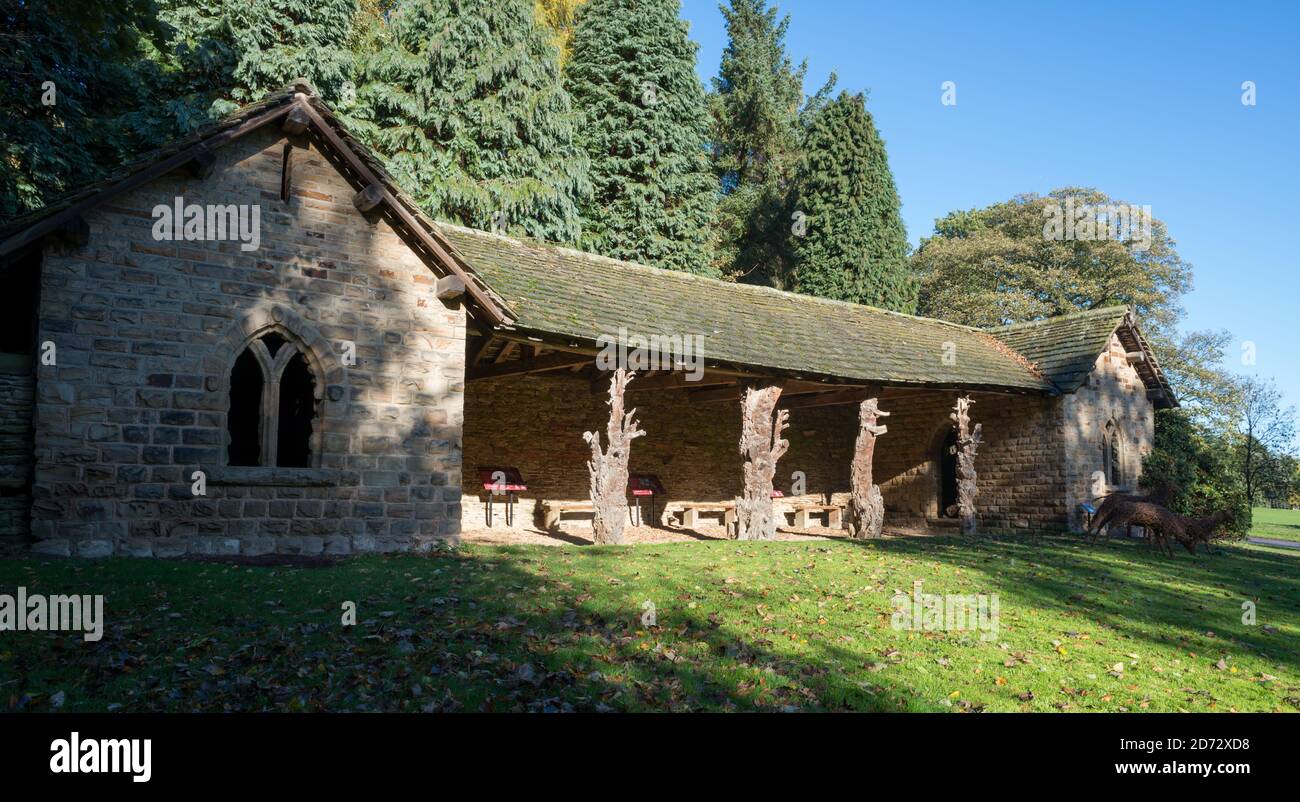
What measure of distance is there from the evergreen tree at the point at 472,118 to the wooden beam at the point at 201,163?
578 inches

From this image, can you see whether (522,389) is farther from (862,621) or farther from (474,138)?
(474,138)

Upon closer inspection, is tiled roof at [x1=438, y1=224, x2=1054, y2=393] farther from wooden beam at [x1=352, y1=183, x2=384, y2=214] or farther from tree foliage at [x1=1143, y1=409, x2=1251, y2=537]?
tree foliage at [x1=1143, y1=409, x2=1251, y2=537]

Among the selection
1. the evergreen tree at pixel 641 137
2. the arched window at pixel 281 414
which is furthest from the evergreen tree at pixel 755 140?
the arched window at pixel 281 414

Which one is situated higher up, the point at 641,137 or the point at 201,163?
the point at 641,137

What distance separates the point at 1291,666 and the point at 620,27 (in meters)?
27.1

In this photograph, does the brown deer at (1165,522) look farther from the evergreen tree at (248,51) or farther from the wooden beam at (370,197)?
the evergreen tree at (248,51)

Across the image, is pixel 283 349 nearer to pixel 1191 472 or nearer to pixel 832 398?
pixel 832 398

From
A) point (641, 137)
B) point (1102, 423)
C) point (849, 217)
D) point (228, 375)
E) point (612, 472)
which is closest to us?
point (228, 375)

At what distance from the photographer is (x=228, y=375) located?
9.43 m

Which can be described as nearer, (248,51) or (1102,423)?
(1102,423)

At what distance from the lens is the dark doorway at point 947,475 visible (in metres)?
20.3

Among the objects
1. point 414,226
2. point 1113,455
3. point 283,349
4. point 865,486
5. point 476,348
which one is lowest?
point 865,486

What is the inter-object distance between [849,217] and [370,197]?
23.7 metres

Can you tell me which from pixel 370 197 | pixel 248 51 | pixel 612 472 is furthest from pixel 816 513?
pixel 248 51
